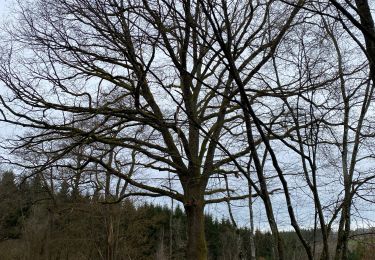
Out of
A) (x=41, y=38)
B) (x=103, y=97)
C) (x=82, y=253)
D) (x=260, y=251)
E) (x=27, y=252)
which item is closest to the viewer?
(x=41, y=38)

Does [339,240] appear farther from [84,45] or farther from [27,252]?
[27,252]

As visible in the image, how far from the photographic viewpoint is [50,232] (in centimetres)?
2183

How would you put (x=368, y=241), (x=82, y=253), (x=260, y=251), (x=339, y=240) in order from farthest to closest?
1. (x=260, y=251)
2. (x=82, y=253)
3. (x=368, y=241)
4. (x=339, y=240)

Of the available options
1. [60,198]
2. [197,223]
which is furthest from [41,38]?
[60,198]

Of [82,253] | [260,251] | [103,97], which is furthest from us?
[260,251]

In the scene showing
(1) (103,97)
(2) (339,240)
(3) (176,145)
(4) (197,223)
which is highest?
(1) (103,97)

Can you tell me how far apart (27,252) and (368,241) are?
2019cm

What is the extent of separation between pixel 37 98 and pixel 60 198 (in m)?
12.4

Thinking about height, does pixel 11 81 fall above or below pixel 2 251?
above

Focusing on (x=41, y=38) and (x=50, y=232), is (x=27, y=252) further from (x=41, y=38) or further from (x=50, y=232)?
(x=41, y=38)

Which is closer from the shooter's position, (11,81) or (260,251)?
(11,81)

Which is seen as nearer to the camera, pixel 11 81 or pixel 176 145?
pixel 11 81

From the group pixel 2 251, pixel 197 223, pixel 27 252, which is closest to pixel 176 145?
pixel 197 223

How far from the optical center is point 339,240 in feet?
7.17
